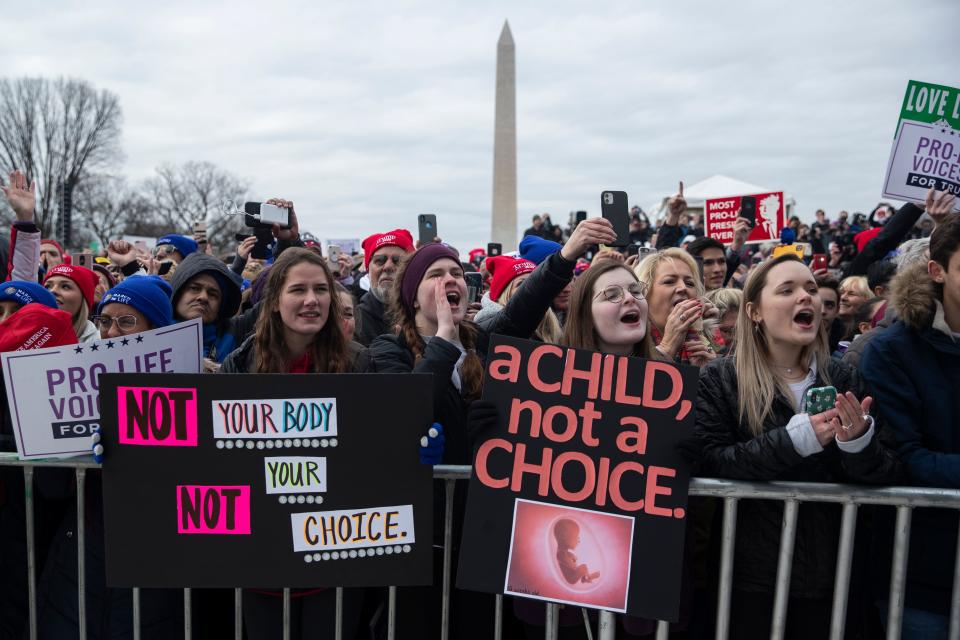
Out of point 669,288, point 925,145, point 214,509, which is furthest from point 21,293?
point 925,145

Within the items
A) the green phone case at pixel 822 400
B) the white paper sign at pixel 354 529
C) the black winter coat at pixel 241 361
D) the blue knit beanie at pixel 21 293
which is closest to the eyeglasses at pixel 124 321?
the blue knit beanie at pixel 21 293

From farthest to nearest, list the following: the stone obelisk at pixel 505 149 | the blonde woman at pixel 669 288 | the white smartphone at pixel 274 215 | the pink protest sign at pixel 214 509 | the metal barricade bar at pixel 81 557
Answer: the stone obelisk at pixel 505 149 → the white smartphone at pixel 274 215 → the blonde woman at pixel 669 288 → the metal barricade bar at pixel 81 557 → the pink protest sign at pixel 214 509

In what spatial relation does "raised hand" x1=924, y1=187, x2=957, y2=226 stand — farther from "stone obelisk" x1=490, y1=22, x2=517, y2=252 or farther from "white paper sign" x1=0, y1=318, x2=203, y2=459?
"stone obelisk" x1=490, y1=22, x2=517, y2=252

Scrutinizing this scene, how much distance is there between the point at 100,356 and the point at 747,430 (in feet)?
8.11

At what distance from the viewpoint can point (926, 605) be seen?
2.72m

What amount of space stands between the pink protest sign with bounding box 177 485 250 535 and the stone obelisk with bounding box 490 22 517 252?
23716mm

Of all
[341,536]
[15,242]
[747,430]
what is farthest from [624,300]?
[15,242]

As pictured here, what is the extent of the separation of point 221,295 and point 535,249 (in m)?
2.22

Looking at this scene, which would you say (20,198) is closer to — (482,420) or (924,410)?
(482,420)

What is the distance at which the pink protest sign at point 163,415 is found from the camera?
2832 millimetres

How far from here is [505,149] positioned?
2619 cm

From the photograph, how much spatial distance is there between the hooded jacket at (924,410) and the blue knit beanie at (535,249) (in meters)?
2.83

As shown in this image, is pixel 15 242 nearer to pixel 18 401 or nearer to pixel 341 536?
pixel 18 401

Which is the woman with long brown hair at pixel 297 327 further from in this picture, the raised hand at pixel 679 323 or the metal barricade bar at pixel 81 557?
the raised hand at pixel 679 323
